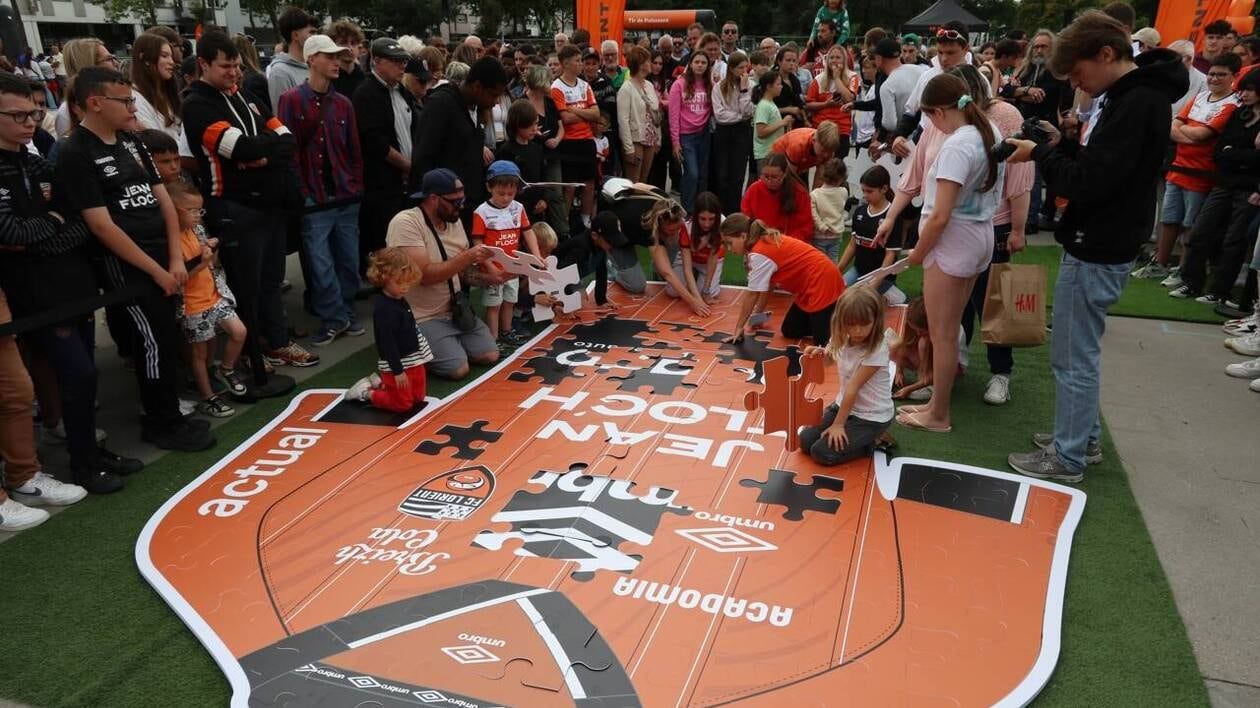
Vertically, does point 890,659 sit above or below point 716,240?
below

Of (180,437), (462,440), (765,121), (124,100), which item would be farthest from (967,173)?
(765,121)

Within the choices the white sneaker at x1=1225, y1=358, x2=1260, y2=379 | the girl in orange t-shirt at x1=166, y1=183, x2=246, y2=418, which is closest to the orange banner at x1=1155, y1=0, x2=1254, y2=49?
the white sneaker at x1=1225, y1=358, x2=1260, y2=379

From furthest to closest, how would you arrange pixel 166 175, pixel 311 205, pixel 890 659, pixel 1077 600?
pixel 311 205, pixel 166 175, pixel 1077 600, pixel 890 659

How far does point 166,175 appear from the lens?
5133 millimetres

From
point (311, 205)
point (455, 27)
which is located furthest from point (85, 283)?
point (455, 27)

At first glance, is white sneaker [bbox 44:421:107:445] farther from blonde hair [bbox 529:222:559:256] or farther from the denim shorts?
the denim shorts

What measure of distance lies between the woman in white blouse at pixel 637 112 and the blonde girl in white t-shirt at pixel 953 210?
5735 mm

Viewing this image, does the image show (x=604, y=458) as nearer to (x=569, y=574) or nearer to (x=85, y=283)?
(x=569, y=574)

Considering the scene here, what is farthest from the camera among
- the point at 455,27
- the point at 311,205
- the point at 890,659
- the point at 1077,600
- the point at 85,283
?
the point at 455,27

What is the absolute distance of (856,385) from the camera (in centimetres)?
456

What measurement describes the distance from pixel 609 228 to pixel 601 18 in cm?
722

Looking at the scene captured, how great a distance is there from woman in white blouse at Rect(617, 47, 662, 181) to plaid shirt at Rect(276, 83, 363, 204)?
13.6 ft

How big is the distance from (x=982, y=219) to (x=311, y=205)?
486 cm

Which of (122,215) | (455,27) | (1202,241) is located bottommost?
(1202,241)
